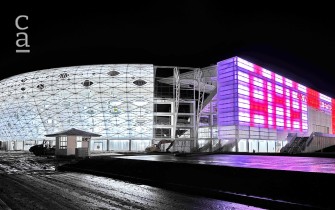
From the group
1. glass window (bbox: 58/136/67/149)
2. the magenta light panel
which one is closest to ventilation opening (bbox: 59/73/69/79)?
the magenta light panel

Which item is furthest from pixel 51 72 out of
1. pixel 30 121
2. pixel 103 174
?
pixel 103 174

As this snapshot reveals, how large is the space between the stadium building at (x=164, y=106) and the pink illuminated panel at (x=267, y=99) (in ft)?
0.54

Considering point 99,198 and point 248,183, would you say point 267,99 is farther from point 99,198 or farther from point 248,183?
point 99,198

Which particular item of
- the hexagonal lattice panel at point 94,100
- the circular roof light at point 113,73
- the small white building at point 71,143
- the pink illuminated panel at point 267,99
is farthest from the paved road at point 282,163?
the circular roof light at point 113,73

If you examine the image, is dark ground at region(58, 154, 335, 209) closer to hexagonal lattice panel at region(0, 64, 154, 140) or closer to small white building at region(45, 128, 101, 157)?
small white building at region(45, 128, 101, 157)

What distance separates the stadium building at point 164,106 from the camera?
56.2 m

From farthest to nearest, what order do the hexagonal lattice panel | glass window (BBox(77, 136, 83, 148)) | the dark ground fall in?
the hexagonal lattice panel
glass window (BBox(77, 136, 83, 148))
the dark ground

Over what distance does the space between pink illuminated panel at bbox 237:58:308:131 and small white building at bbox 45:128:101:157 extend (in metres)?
26.4

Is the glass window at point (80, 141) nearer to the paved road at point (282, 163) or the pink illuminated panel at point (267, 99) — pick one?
the paved road at point (282, 163)

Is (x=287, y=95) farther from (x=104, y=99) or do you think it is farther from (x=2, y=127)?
(x=2, y=127)

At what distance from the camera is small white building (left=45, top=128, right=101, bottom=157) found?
34325 millimetres

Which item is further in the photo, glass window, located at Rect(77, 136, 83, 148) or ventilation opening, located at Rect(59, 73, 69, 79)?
ventilation opening, located at Rect(59, 73, 69, 79)

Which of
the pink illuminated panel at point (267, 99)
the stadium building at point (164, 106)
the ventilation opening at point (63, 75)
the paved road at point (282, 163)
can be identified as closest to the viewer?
the paved road at point (282, 163)

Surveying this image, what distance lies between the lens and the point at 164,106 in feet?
226
